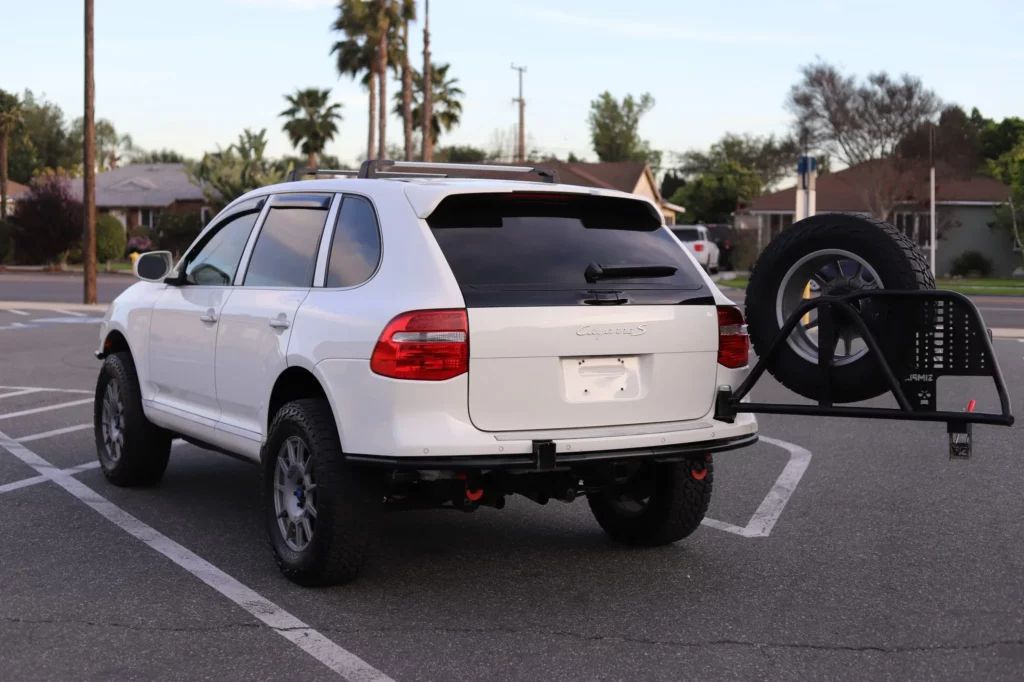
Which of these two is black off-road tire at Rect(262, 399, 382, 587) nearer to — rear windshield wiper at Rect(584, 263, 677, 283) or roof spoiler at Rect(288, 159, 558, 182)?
rear windshield wiper at Rect(584, 263, 677, 283)

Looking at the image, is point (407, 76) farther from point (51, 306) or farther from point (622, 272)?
point (622, 272)

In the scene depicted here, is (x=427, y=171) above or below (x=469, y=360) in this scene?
above

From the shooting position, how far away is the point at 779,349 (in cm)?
585

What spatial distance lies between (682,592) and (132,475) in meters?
3.86

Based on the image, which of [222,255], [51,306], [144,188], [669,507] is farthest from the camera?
[144,188]

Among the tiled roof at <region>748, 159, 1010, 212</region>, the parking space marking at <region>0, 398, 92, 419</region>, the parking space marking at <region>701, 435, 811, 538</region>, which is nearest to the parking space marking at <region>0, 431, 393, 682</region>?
the parking space marking at <region>701, 435, 811, 538</region>

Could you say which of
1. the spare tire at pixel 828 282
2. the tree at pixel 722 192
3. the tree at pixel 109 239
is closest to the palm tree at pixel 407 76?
the tree at pixel 109 239

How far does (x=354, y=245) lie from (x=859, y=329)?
2242 millimetres

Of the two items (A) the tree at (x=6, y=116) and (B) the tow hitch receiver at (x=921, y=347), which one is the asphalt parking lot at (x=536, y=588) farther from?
(A) the tree at (x=6, y=116)

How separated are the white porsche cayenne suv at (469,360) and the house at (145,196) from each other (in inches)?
2732

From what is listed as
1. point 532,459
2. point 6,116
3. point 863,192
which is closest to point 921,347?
point 532,459

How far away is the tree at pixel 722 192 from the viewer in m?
81.3

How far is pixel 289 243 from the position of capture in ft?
21.2

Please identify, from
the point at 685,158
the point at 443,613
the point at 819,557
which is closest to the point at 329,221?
the point at 443,613
